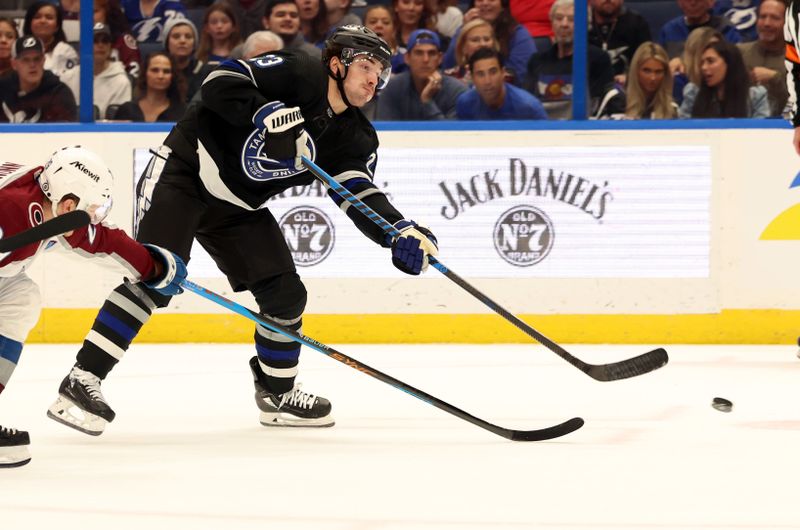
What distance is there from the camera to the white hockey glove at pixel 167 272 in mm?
2996

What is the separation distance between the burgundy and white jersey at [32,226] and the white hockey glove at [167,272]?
22mm

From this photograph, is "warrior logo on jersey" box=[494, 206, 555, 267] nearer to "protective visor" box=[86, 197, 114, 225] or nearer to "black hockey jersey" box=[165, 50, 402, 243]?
"black hockey jersey" box=[165, 50, 402, 243]

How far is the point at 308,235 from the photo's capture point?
5449mm

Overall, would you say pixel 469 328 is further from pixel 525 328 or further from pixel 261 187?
pixel 261 187

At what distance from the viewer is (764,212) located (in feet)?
17.6

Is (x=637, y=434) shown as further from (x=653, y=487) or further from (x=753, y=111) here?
(x=753, y=111)

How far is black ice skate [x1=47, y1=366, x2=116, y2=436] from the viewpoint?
315 centimetres

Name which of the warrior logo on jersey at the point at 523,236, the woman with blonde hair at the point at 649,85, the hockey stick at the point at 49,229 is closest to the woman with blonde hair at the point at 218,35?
the warrior logo on jersey at the point at 523,236

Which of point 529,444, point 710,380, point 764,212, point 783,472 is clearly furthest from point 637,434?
point 764,212

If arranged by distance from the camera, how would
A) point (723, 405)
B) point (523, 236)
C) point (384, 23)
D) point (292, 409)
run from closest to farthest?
point (292, 409), point (723, 405), point (523, 236), point (384, 23)

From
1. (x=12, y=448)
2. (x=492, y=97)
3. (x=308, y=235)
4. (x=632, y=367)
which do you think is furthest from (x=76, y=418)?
(x=492, y=97)

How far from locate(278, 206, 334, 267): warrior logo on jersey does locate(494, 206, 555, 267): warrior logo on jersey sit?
725 mm

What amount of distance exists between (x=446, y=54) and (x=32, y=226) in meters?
3.23

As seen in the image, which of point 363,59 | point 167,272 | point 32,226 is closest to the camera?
point 32,226
